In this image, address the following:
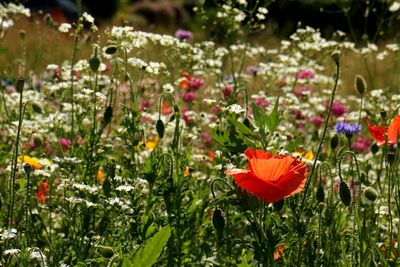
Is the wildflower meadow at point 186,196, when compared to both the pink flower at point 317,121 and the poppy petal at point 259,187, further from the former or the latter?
the pink flower at point 317,121

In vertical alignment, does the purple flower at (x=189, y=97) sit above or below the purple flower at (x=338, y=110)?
above

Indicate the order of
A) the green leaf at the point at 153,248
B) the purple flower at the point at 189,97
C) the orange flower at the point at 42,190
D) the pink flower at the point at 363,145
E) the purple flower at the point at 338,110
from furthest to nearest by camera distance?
the purple flower at the point at 189,97 < the purple flower at the point at 338,110 < the pink flower at the point at 363,145 < the orange flower at the point at 42,190 < the green leaf at the point at 153,248

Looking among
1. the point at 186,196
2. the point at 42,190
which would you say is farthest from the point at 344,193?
the point at 42,190

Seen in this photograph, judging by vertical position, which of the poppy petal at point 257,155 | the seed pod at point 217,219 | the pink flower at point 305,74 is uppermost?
the pink flower at point 305,74

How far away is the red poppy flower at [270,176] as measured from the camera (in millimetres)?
1651

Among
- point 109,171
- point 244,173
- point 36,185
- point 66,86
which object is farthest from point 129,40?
point 244,173

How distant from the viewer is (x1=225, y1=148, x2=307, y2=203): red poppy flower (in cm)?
165

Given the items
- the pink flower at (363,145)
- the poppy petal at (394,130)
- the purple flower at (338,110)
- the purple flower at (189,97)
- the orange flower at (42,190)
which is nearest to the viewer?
the poppy petal at (394,130)

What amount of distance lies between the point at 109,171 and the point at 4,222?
0.34 m

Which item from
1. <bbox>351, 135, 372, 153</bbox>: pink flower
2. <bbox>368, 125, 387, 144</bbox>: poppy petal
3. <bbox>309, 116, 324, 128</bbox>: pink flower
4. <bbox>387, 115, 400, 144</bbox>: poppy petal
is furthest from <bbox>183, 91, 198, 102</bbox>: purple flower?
<bbox>387, 115, 400, 144</bbox>: poppy petal

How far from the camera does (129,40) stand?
117 inches

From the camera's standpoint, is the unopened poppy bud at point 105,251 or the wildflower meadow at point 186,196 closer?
the unopened poppy bud at point 105,251

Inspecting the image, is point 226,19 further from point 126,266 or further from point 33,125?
point 126,266

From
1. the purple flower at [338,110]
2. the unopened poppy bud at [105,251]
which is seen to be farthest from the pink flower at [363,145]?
the unopened poppy bud at [105,251]
